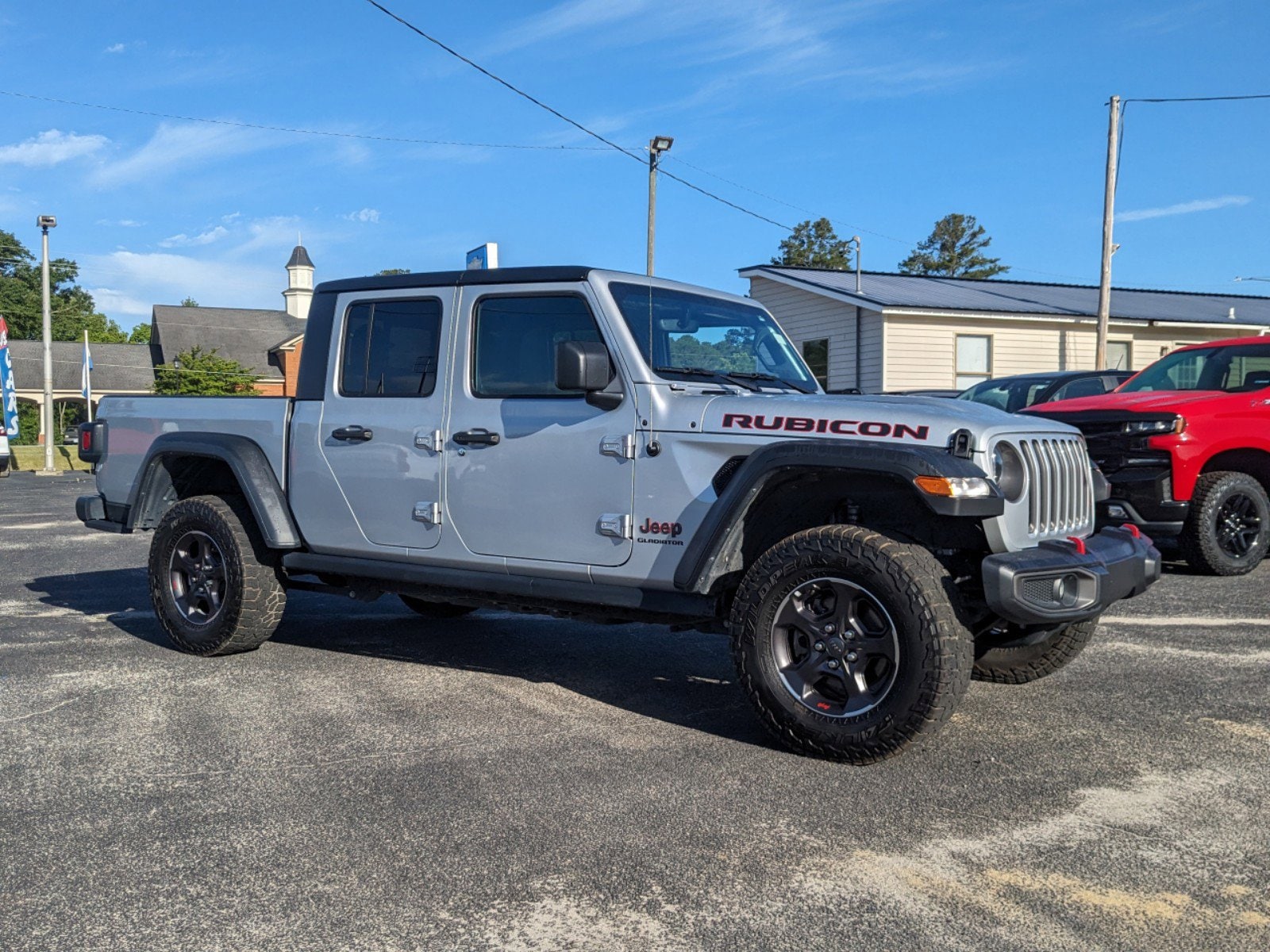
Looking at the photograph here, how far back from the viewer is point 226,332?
6688 centimetres

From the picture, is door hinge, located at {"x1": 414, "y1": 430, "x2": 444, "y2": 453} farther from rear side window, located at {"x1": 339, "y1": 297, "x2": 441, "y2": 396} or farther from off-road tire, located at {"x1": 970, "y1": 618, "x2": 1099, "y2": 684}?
off-road tire, located at {"x1": 970, "y1": 618, "x2": 1099, "y2": 684}

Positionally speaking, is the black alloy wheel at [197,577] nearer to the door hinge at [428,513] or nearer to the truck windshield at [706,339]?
the door hinge at [428,513]

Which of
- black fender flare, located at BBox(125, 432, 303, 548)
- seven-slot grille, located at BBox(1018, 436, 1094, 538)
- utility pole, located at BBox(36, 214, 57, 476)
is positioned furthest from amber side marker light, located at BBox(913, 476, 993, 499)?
utility pole, located at BBox(36, 214, 57, 476)

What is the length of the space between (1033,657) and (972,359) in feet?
65.6

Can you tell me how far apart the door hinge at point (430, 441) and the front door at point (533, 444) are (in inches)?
2.0

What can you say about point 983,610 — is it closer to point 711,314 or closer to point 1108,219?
point 711,314

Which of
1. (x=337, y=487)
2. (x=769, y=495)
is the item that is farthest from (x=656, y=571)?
(x=337, y=487)

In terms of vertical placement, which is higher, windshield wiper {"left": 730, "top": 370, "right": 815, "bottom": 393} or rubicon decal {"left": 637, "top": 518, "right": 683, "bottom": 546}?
windshield wiper {"left": 730, "top": 370, "right": 815, "bottom": 393}

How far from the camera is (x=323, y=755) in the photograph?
175 inches

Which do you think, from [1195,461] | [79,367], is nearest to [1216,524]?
[1195,461]

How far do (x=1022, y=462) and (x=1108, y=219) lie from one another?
19482mm

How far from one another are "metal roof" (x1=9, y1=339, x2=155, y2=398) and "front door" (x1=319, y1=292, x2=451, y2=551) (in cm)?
6226

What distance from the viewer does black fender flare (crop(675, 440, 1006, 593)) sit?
13.6 feet

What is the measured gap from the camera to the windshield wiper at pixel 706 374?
5047mm
